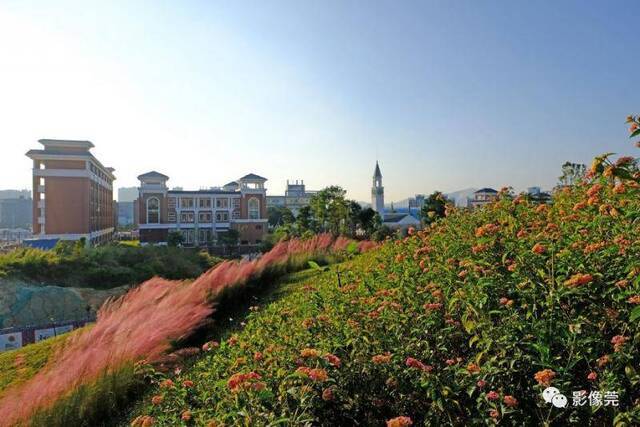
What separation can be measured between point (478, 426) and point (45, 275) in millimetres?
12178

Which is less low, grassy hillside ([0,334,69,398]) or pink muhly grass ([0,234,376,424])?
pink muhly grass ([0,234,376,424])

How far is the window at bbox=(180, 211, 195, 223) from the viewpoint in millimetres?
28489

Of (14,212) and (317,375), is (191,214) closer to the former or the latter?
(317,375)

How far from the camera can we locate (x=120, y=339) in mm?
2158

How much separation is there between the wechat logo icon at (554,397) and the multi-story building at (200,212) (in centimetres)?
2684

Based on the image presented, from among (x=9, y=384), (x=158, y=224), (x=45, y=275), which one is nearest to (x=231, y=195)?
(x=158, y=224)

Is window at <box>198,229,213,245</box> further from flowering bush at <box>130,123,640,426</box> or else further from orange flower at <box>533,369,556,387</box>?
orange flower at <box>533,369,556,387</box>

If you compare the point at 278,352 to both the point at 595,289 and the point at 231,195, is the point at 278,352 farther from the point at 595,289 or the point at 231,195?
the point at 231,195

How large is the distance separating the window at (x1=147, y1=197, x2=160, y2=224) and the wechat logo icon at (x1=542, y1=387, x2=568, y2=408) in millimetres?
28782

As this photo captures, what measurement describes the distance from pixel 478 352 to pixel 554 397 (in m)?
0.25

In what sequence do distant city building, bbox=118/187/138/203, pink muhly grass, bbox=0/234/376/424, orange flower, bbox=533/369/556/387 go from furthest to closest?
distant city building, bbox=118/187/138/203
pink muhly grass, bbox=0/234/376/424
orange flower, bbox=533/369/556/387

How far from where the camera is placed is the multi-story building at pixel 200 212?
2706 centimetres

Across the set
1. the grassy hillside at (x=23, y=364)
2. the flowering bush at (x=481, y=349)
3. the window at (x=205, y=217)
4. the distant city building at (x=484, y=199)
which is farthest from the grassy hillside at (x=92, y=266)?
the window at (x=205, y=217)

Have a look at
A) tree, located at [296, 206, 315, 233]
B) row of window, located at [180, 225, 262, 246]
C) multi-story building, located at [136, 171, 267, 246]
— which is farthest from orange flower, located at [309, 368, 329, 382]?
row of window, located at [180, 225, 262, 246]
